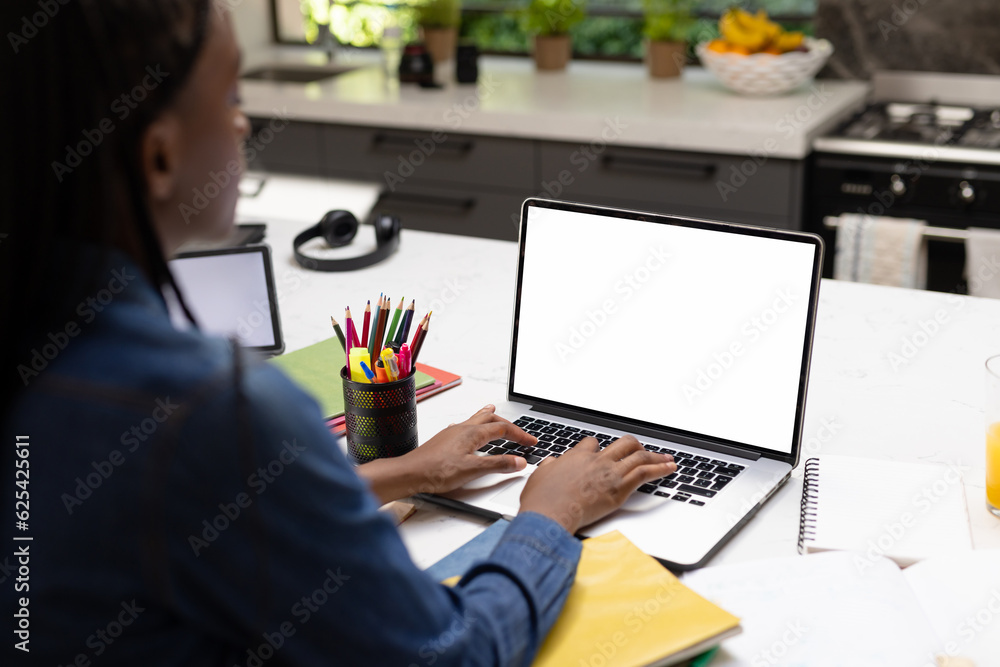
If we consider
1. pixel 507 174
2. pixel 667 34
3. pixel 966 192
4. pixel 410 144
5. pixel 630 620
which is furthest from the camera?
pixel 667 34

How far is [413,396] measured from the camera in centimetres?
117

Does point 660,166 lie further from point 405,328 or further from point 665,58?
point 405,328

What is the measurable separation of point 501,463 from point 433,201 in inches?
85.4

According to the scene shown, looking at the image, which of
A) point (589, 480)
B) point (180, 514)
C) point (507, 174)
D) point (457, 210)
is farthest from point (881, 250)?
point (180, 514)

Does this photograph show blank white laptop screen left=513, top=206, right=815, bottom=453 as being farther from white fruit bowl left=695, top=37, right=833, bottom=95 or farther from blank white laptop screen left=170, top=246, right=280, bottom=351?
white fruit bowl left=695, top=37, right=833, bottom=95

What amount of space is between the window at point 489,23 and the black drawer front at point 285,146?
21.7 inches

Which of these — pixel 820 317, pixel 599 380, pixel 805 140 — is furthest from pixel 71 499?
pixel 805 140

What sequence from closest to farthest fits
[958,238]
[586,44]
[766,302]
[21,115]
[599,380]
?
[21,115] < [766,302] < [599,380] < [958,238] < [586,44]

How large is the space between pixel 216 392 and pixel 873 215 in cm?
243

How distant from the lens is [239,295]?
1.51m

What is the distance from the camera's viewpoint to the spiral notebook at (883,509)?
3.26ft

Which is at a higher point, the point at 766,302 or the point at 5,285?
the point at 5,285

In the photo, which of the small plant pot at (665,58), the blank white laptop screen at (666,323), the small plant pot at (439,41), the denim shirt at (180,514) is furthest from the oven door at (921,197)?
the denim shirt at (180,514)

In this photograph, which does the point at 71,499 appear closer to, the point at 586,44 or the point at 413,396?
the point at 413,396
